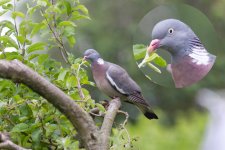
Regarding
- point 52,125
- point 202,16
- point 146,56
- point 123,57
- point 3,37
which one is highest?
point 202,16

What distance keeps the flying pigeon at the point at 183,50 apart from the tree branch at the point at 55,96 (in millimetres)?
209

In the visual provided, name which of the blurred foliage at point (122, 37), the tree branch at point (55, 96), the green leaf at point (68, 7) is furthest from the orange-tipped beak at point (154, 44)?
the blurred foliage at point (122, 37)

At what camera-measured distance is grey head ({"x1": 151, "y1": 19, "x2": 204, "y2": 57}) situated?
4.67 feet

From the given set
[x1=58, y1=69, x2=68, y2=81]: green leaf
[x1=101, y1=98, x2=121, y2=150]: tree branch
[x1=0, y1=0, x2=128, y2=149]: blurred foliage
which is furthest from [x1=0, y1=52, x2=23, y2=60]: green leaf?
[x1=101, y1=98, x2=121, y2=150]: tree branch

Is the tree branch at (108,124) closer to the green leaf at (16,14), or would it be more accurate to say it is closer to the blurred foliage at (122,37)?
the green leaf at (16,14)

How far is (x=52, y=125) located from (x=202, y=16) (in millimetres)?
482

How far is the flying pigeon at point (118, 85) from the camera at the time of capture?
2.19m

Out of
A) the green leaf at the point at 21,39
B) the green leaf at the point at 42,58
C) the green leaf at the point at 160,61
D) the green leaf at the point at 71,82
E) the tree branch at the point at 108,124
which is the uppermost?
the green leaf at the point at 160,61

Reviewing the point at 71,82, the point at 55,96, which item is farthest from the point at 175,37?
the point at 71,82

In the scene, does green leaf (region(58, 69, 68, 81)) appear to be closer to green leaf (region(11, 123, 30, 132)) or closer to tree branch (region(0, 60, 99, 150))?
green leaf (region(11, 123, 30, 132))

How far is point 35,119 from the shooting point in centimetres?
174

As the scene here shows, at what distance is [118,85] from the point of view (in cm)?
235

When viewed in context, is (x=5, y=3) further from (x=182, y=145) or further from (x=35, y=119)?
(x=182, y=145)

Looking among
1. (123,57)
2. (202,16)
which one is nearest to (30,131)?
(202,16)
